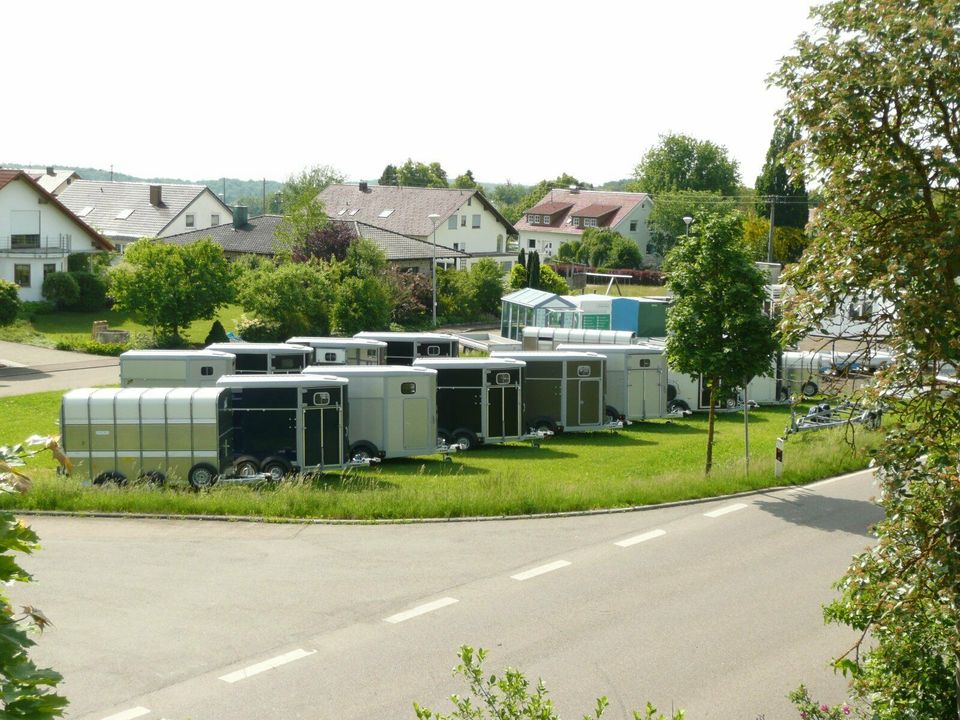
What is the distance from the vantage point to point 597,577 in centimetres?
1483

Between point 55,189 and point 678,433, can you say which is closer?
point 678,433

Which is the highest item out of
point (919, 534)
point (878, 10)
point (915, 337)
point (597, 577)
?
point (878, 10)

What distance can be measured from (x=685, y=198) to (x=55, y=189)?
5247 cm

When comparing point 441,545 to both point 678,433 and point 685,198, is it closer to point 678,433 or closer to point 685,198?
point 678,433

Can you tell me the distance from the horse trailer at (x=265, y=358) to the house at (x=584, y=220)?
62.6m

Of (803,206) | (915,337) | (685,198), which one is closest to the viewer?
(915,337)

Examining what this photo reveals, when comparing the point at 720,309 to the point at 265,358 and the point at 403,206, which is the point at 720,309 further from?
the point at 403,206

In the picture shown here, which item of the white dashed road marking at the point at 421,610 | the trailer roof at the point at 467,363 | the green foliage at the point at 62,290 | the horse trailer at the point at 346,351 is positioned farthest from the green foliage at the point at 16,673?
the green foliage at the point at 62,290

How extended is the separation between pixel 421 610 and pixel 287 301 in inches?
1251

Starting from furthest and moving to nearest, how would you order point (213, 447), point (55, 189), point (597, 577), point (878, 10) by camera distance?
1. point (55, 189)
2. point (213, 447)
3. point (597, 577)
4. point (878, 10)

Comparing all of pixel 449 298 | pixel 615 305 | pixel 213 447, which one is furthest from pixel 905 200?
pixel 449 298

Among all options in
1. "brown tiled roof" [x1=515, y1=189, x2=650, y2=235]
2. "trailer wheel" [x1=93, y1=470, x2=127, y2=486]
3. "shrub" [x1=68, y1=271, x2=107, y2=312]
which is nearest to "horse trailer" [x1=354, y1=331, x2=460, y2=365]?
"trailer wheel" [x1=93, y1=470, x2=127, y2=486]

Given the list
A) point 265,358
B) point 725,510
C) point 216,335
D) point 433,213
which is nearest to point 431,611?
point 725,510

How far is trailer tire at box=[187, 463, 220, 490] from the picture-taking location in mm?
20953
